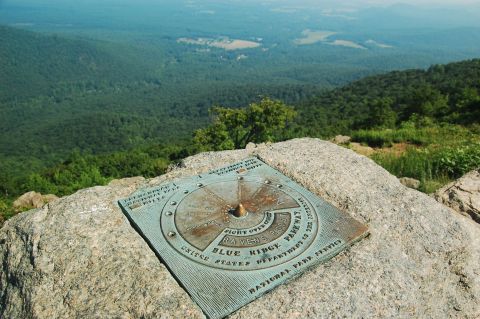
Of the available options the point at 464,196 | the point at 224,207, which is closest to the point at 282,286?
the point at 224,207

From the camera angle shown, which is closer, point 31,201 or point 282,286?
point 282,286

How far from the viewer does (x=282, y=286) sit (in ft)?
12.1

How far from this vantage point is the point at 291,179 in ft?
18.4

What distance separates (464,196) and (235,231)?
3585mm

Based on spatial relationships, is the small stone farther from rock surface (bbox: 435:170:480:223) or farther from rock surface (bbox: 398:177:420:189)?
rock surface (bbox: 435:170:480:223)

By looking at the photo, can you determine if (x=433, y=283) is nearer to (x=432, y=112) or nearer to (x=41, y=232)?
(x=41, y=232)

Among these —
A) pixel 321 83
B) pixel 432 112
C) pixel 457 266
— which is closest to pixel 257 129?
pixel 432 112

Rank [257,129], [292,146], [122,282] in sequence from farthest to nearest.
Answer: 1. [257,129]
2. [292,146]
3. [122,282]

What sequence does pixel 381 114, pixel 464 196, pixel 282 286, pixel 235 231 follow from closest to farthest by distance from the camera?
pixel 282 286
pixel 235 231
pixel 464 196
pixel 381 114

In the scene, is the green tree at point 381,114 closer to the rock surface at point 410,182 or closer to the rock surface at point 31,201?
the rock surface at point 410,182

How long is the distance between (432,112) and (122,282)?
22729 mm

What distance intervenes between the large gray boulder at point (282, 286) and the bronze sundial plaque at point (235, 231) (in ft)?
0.44

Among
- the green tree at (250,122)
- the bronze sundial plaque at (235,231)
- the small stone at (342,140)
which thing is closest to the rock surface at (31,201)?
the bronze sundial plaque at (235,231)

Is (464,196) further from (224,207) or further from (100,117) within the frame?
(100,117)
